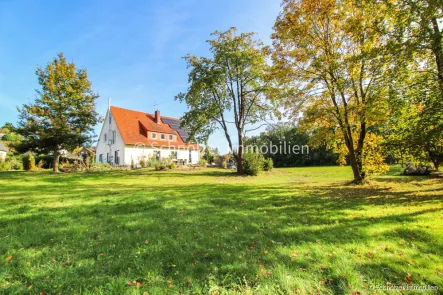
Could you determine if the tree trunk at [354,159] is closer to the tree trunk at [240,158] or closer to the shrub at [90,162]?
the tree trunk at [240,158]

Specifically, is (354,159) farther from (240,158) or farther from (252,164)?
(240,158)

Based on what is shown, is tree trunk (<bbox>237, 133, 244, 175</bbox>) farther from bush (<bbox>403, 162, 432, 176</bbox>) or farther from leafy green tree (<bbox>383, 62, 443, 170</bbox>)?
bush (<bbox>403, 162, 432, 176</bbox>)

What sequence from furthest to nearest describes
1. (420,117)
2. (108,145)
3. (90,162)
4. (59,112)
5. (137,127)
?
1. (137,127)
2. (108,145)
3. (90,162)
4. (59,112)
5. (420,117)

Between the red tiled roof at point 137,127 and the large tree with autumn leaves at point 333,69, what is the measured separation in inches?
841

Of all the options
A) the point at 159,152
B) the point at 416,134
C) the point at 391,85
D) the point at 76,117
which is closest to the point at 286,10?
the point at 391,85

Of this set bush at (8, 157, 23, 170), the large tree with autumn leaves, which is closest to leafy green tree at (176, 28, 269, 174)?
the large tree with autumn leaves

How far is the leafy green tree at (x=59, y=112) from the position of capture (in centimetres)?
1588

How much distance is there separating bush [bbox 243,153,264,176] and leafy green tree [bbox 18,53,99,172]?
45.5 feet

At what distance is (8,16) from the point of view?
8281mm

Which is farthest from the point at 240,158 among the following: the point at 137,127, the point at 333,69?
the point at 137,127

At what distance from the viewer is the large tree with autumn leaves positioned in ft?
Answer: 30.5

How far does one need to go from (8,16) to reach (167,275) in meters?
11.8

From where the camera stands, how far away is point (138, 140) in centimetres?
2759

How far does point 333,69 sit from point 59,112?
775 inches
